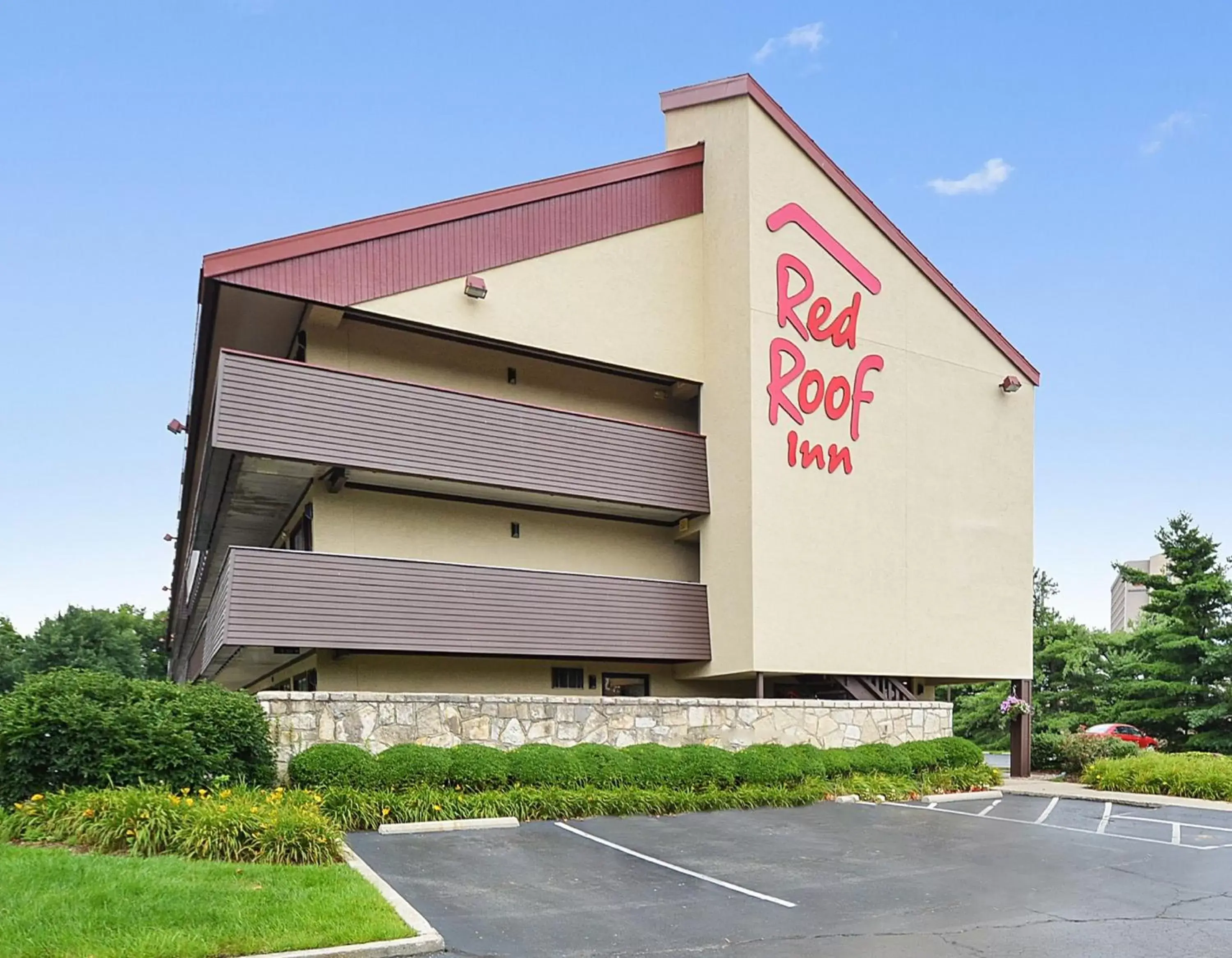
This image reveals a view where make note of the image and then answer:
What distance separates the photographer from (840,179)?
2369 centimetres

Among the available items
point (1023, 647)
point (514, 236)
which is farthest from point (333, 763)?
point (1023, 647)

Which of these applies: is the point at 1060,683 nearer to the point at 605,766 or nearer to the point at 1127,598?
the point at 605,766

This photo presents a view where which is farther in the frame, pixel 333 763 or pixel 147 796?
pixel 333 763

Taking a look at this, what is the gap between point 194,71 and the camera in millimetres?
19500

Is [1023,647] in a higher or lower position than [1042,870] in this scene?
higher

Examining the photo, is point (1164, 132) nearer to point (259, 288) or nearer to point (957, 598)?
point (957, 598)

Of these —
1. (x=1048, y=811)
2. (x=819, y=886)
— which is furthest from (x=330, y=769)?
(x=1048, y=811)

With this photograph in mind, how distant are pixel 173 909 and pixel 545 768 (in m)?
8.16

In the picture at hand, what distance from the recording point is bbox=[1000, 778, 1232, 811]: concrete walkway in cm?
1928

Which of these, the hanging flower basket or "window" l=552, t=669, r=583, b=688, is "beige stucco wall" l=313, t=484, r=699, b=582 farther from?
the hanging flower basket

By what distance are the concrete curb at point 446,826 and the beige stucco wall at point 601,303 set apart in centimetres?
922

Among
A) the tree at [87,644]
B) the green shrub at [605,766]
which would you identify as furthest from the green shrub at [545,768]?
the tree at [87,644]

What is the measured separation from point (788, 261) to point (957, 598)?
8645 millimetres

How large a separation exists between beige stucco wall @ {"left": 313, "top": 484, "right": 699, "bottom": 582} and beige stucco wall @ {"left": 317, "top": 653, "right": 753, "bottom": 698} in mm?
1932
